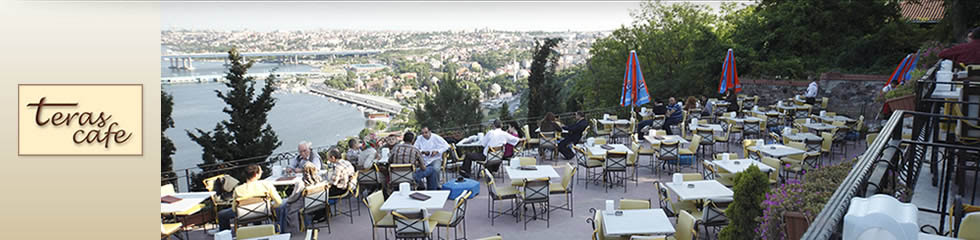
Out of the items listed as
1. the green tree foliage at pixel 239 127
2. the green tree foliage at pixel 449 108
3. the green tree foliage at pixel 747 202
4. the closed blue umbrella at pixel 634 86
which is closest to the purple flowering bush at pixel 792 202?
the green tree foliage at pixel 747 202

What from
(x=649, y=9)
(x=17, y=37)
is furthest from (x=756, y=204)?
(x=649, y=9)

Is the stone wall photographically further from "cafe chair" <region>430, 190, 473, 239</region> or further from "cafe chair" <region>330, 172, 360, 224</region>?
"cafe chair" <region>330, 172, 360, 224</region>

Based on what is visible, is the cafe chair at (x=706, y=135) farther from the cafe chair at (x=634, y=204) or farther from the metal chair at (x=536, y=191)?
the cafe chair at (x=634, y=204)

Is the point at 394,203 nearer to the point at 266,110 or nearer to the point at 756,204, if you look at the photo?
the point at 756,204

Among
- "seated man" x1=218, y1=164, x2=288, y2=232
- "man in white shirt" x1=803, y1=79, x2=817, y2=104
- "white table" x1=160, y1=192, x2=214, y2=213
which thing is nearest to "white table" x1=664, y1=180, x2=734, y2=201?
"seated man" x1=218, y1=164, x2=288, y2=232

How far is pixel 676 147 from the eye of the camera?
954 centimetres

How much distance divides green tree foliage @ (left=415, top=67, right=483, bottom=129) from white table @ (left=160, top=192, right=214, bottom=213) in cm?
1343

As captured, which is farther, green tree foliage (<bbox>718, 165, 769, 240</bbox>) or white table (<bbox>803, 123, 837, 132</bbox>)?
white table (<bbox>803, 123, 837, 132</bbox>)

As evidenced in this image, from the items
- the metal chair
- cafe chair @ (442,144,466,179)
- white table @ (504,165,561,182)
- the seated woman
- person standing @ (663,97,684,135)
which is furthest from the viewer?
person standing @ (663,97,684,135)

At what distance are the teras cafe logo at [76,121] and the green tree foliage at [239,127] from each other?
12522 millimetres

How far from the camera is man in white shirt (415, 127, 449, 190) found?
853cm

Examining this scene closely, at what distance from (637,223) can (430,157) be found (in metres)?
4.32

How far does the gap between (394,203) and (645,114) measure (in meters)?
Result: 9.66

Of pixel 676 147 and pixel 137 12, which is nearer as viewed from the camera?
→ pixel 137 12
